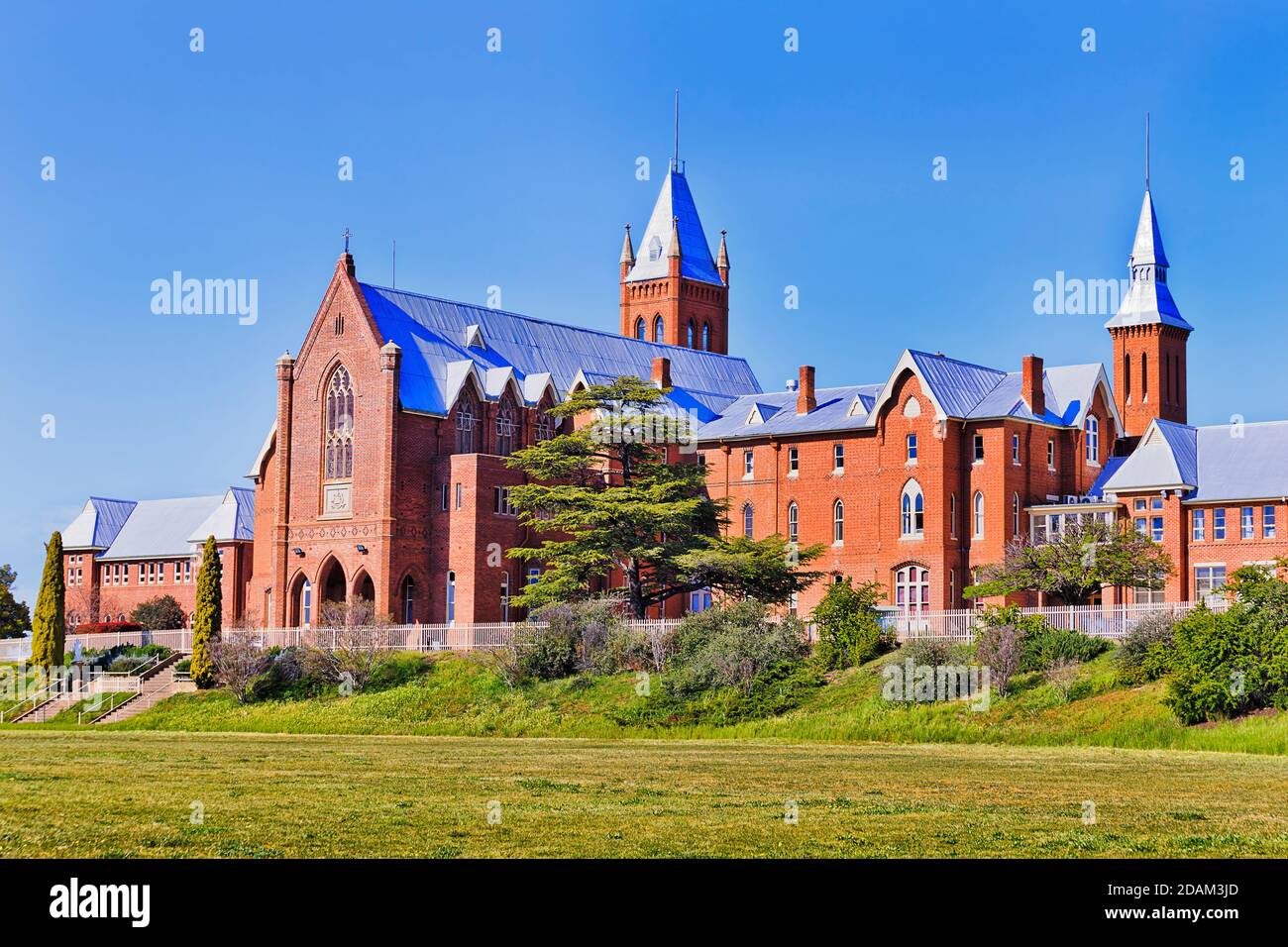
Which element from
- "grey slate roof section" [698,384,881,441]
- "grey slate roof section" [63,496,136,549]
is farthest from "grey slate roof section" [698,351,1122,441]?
"grey slate roof section" [63,496,136,549]

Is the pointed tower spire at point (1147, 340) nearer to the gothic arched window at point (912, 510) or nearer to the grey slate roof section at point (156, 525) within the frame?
the gothic arched window at point (912, 510)

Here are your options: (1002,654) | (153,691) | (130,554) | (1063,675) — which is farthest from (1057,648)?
(130,554)

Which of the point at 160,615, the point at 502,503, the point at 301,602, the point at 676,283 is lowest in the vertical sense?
the point at 160,615

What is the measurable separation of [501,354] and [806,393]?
1371cm

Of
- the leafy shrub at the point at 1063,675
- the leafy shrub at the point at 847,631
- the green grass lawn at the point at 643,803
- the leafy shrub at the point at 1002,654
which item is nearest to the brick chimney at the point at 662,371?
the leafy shrub at the point at 847,631

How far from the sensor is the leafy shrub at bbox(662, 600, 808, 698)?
4844cm

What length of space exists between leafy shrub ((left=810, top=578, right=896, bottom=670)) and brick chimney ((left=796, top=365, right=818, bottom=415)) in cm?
2532

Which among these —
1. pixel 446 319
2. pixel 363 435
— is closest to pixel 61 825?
pixel 363 435

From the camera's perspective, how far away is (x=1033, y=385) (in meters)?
69.9

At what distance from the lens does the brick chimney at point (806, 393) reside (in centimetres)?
7688

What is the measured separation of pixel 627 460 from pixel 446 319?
1416 cm

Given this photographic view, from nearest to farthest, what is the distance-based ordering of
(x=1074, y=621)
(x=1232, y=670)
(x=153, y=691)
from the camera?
(x=1232, y=670)
(x=1074, y=621)
(x=153, y=691)

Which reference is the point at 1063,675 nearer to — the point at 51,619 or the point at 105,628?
the point at 51,619
